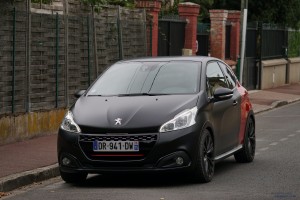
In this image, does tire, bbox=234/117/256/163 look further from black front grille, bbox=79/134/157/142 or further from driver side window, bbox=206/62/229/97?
black front grille, bbox=79/134/157/142

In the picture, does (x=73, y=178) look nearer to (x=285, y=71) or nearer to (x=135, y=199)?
(x=135, y=199)

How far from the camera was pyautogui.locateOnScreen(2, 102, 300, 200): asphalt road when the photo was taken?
11.0 metres

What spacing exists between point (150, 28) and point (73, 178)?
12.2m

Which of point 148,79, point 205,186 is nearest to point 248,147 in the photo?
point 148,79

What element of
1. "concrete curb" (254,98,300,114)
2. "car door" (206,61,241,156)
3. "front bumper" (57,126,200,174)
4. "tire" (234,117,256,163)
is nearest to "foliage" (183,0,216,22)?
"concrete curb" (254,98,300,114)

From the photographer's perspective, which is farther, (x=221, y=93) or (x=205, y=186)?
(x=221, y=93)

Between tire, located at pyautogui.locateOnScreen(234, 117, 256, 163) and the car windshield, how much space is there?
167 cm

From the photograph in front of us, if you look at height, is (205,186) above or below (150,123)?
below

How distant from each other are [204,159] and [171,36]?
15.0m

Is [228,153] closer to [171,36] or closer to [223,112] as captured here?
[223,112]

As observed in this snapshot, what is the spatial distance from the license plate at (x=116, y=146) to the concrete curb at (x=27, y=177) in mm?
1094

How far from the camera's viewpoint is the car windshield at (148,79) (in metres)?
12.5

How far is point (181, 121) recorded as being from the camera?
11.6m

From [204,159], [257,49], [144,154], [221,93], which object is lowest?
[257,49]
